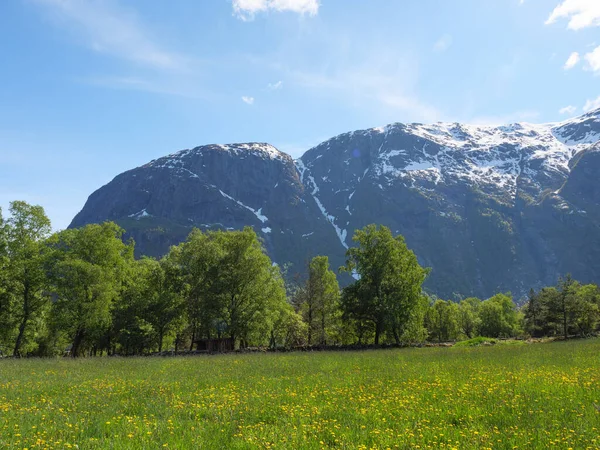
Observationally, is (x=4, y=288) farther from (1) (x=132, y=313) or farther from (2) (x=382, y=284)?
(2) (x=382, y=284)

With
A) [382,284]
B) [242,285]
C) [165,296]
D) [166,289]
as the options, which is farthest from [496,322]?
[165,296]

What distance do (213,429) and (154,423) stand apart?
63.8 inches

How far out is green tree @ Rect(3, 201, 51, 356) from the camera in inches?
1528

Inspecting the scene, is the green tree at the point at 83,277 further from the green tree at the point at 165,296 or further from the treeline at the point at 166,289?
the green tree at the point at 165,296

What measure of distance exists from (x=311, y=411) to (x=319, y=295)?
2070 inches

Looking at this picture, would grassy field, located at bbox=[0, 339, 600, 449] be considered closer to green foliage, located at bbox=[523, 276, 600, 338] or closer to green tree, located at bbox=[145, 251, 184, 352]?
green tree, located at bbox=[145, 251, 184, 352]

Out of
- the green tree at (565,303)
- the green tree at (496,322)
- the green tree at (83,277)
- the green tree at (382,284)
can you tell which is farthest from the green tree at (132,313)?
the green tree at (496,322)

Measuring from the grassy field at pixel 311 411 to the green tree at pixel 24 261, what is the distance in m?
26.1

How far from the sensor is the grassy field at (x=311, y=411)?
8016mm

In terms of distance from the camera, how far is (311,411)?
423 inches

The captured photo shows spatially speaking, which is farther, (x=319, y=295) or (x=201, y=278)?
(x=319, y=295)

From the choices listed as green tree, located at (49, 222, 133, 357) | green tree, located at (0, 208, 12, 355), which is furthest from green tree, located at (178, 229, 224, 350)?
green tree, located at (0, 208, 12, 355)

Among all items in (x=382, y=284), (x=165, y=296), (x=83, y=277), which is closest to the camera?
(x=83, y=277)

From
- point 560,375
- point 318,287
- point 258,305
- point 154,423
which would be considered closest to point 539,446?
point 154,423
